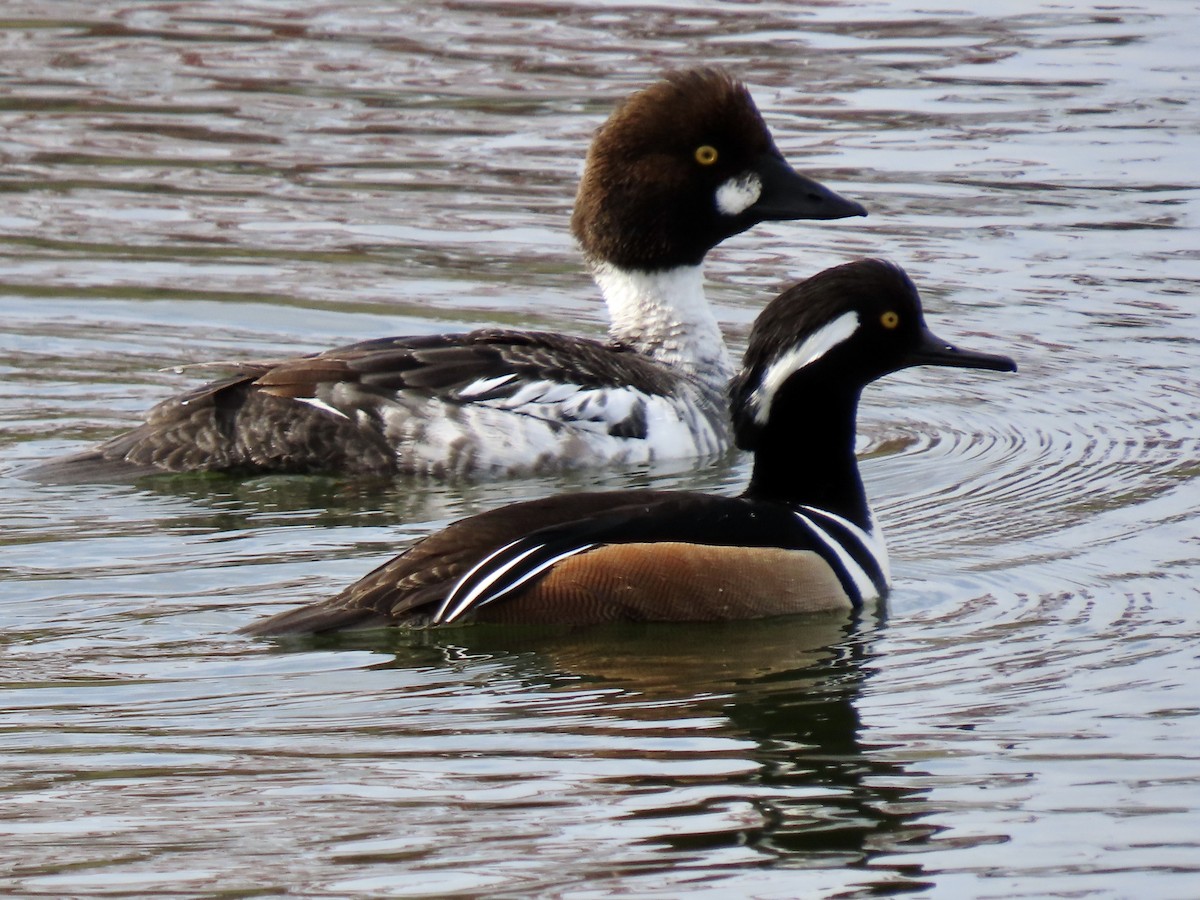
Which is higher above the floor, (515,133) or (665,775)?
(515,133)

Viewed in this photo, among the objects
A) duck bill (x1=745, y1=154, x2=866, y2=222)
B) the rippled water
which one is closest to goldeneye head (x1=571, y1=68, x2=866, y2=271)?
duck bill (x1=745, y1=154, x2=866, y2=222)

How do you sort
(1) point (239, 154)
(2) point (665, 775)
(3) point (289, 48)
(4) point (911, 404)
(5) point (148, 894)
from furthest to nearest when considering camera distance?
(3) point (289, 48) < (1) point (239, 154) < (4) point (911, 404) < (2) point (665, 775) < (5) point (148, 894)

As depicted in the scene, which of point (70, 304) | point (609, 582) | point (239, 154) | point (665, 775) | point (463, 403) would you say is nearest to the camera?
point (665, 775)

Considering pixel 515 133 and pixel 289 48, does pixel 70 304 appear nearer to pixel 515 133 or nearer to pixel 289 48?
pixel 515 133

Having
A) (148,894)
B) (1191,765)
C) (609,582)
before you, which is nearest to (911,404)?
(609,582)

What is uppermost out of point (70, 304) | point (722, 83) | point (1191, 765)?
point (722, 83)

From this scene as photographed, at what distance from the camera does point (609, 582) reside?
290 inches

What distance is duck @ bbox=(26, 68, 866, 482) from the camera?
9.45m

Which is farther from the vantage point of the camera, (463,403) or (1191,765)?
(463,403)

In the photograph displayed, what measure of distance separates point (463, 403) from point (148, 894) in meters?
4.63

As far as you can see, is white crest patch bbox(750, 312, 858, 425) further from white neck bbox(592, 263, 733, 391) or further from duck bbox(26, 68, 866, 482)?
white neck bbox(592, 263, 733, 391)

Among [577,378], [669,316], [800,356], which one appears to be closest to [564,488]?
[577,378]

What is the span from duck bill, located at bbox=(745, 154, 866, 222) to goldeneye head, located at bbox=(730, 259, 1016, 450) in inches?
94.6

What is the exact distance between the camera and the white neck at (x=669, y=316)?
10484 millimetres
